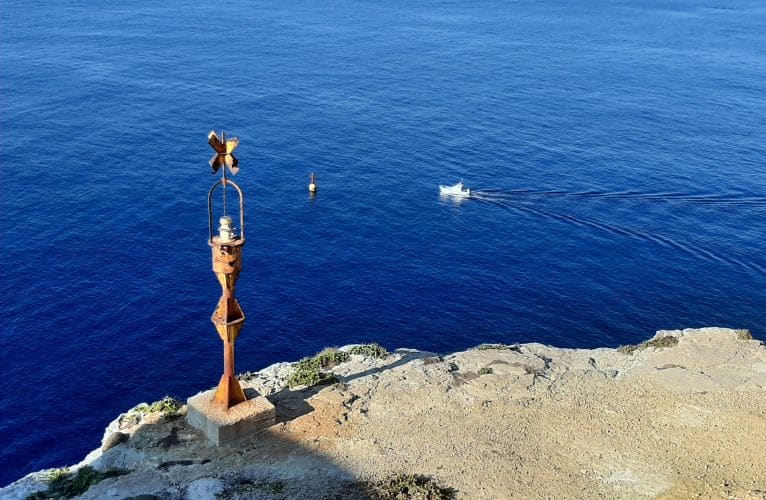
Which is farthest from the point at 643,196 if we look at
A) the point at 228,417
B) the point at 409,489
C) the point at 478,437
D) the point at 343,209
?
the point at 228,417

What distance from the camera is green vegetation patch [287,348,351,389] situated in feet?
136

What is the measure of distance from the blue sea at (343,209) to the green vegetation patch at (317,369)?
18888mm

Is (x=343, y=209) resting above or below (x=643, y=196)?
below

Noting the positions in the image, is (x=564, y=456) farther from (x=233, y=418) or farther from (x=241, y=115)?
(x=241, y=115)

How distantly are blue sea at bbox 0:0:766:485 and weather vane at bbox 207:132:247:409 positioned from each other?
25.7m

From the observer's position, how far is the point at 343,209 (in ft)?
311

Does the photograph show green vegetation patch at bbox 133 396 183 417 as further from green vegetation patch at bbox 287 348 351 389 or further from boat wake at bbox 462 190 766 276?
boat wake at bbox 462 190 766 276

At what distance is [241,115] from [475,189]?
42934mm

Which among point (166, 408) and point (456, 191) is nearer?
point (166, 408)

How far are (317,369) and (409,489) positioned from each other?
530 inches

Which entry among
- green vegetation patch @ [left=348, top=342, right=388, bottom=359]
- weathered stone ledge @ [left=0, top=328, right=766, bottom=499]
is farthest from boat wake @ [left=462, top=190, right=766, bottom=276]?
green vegetation patch @ [left=348, top=342, right=388, bottom=359]

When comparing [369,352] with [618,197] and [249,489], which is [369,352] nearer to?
[249,489]

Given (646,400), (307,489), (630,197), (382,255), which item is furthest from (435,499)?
(630,197)

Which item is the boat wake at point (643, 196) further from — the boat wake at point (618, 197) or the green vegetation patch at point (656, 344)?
the green vegetation patch at point (656, 344)
